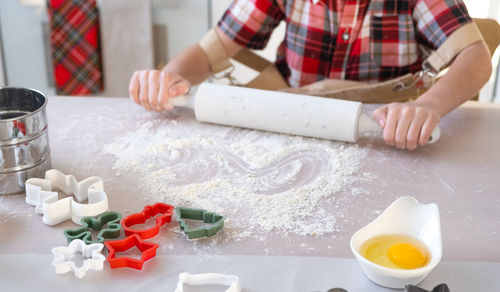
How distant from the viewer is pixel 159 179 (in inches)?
37.8

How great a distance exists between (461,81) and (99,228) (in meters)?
0.80

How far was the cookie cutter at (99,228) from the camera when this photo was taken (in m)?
0.77

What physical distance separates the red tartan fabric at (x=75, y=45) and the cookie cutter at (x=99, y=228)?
1780 mm

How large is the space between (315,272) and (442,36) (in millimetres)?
770

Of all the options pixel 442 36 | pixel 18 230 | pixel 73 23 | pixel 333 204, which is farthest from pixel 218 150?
pixel 73 23

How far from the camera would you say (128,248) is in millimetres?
767

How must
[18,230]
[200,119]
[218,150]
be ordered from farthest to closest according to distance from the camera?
[200,119], [218,150], [18,230]

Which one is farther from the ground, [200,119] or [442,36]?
[442,36]

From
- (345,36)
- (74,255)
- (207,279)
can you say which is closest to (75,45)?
(345,36)

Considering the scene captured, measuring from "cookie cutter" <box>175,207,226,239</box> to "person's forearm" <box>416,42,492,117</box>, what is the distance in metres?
0.52

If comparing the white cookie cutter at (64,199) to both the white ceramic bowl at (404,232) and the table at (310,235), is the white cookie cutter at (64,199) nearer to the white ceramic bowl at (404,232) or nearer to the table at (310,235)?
the table at (310,235)

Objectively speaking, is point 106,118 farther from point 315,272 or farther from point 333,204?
point 315,272

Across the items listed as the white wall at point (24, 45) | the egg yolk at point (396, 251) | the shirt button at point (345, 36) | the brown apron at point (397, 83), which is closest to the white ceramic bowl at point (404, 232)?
the egg yolk at point (396, 251)

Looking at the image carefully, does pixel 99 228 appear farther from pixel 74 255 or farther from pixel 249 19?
pixel 249 19
